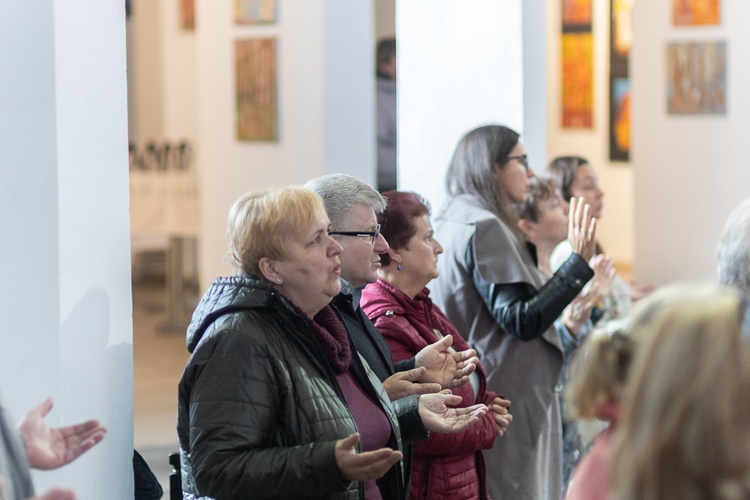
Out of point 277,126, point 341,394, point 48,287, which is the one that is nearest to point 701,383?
point 341,394

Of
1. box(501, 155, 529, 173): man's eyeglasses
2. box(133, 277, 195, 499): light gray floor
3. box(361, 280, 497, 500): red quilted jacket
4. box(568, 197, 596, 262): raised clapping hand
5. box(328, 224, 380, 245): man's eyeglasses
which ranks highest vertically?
box(501, 155, 529, 173): man's eyeglasses

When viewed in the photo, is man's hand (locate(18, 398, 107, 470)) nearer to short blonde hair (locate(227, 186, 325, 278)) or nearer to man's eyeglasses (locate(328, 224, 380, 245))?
short blonde hair (locate(227, 186, 325, 278))

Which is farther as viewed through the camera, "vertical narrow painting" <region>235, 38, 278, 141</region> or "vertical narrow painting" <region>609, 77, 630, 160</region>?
"vertical narrow painting" <region>609, 77, 630, 160</region>

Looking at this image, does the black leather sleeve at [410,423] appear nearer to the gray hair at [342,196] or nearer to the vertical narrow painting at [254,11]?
the gray hair at [342,196]

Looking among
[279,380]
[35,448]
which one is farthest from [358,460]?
[35,448]

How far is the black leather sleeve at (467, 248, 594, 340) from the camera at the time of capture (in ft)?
13.2

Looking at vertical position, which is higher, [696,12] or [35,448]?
[696,12]

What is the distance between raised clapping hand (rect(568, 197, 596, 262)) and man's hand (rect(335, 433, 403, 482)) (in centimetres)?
187

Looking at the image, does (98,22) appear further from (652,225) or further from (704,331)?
(652,225)

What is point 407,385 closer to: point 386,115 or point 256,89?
point 386,115

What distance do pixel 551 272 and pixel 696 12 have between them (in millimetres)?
3620

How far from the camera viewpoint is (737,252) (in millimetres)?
2883

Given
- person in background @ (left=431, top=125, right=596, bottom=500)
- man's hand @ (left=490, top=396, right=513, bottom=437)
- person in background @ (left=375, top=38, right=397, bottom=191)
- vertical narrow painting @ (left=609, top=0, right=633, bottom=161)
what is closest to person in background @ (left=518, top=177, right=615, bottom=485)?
person in background @ (left=431, top=125, right=596, bottom=500)

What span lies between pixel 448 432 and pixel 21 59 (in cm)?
149
